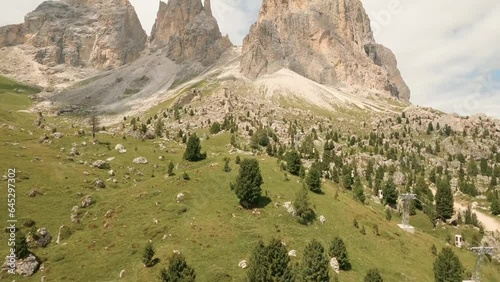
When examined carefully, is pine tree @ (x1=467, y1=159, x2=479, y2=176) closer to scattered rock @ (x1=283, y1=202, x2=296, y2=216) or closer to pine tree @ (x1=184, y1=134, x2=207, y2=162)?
pine tree @ (x1=184, y1=134, x2=207, y2=162)

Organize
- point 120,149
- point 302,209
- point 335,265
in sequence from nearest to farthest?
point 335,265, point 302,209, point 120,149

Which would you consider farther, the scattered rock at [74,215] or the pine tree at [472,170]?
the pine tree at [472,170]

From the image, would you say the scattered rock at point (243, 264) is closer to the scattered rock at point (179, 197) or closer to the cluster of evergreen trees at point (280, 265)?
the cluster of evergreen trees at point (280, 265)

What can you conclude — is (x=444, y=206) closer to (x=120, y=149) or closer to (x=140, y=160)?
(x=140, y=160)

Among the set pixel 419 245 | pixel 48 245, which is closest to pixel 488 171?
pixel 419 245

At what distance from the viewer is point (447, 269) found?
2766 inches

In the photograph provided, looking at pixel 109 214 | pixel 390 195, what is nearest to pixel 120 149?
pixel 109 214

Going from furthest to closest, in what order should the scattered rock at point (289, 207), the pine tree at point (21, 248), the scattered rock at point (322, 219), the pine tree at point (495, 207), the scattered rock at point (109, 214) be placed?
the pine tree at point (495, 207) < the scattered rock at point (322, 219) < the scattered rock at point (289, 207) < the scattered rock at point (109, 214) < the pine tree at point (21, 248)

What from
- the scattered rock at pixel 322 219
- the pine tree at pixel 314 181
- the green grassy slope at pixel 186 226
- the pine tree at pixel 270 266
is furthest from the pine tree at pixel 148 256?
the pine tree at pixel 314 181

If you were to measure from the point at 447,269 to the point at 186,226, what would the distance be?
45935 mm

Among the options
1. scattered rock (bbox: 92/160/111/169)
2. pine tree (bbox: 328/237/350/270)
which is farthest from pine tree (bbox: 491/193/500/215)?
scattered rock (bbox: 92/160/111/169)

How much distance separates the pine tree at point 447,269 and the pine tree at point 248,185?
3464 centimetres

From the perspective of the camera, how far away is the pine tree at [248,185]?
80.5m

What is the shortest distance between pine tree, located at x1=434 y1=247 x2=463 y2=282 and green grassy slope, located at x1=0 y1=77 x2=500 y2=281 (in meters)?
2.73
